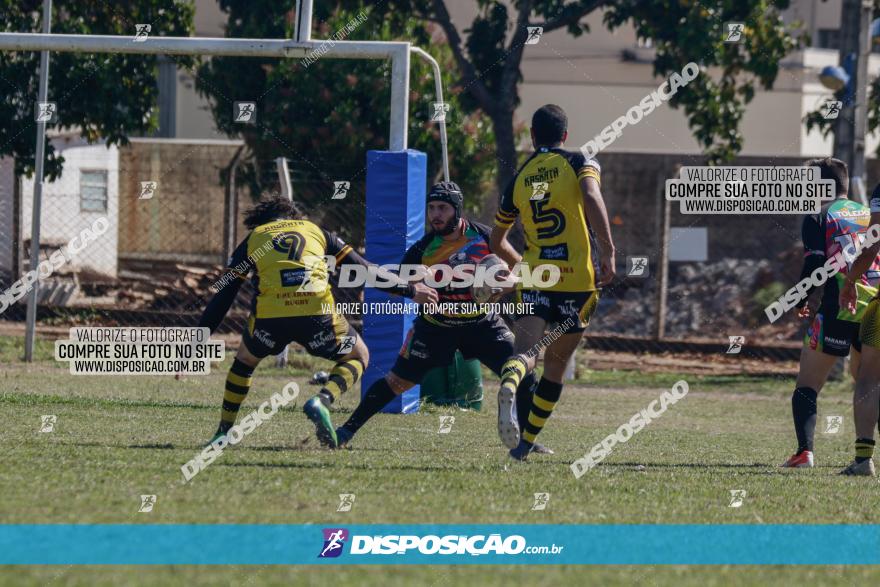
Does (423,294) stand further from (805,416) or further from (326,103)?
(326,103)

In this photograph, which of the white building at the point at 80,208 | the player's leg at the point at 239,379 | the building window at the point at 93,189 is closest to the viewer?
the player's leg at the point at 239,379

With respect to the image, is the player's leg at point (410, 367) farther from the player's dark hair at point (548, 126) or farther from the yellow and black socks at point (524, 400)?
the player's dark hair at point (548, 126)

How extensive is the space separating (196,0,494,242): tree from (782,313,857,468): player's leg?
10.7 meters

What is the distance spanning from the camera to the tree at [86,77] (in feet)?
53.9

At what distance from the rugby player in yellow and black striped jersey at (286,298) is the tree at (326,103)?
982cm

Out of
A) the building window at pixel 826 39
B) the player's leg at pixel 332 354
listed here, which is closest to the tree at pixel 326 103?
the player's leg at pixel 332 354

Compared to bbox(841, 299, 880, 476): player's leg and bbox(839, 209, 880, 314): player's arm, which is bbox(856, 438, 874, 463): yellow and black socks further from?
bbox(839, 209, 880, 314): player's arm

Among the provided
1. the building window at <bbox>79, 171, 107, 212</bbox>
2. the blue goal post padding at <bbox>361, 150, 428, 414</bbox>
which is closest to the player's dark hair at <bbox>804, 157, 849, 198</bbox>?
the blue goal post padding at <bbox>361, 150, 428, 414</bbox>

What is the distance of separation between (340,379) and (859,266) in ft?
11.1

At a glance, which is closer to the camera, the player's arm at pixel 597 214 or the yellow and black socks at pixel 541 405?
the player's arm at pixel 597 214

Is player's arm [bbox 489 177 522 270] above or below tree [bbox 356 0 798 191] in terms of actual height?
below

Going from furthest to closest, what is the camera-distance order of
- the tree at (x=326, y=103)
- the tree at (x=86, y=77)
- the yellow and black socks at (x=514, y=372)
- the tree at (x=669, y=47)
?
the tree at (x=326, y=103) → the tree at (x=669, y=47) → the tree at (x=86, y=77) → the yellow and black socks at (x=514, y=372)

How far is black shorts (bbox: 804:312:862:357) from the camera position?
330 inches

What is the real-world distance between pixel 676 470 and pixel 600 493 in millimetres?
1433
